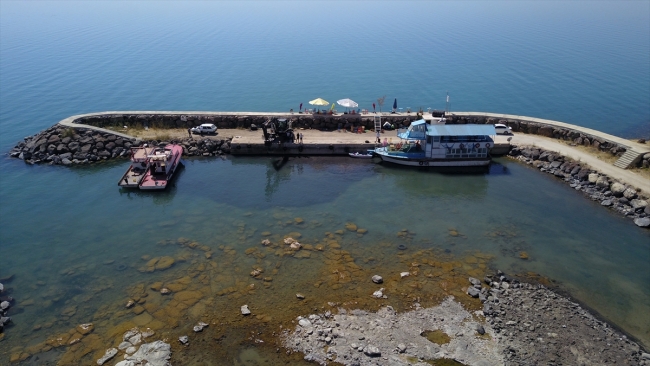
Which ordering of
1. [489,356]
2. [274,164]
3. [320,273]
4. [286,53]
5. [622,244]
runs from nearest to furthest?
[489,356], [320,273], [622,244], [274,164], [286,53]

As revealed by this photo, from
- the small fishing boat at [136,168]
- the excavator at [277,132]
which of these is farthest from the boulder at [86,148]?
the excavator at [277,132]

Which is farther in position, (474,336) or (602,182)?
(602,182)

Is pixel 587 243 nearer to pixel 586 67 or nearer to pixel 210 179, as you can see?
pixel 210 179

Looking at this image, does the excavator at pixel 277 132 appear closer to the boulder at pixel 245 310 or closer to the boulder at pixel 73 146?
the boulder at pixel 73 146

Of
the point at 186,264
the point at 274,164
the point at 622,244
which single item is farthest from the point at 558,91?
the point at 186,264

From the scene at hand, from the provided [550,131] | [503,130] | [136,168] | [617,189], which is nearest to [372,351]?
[617,189]

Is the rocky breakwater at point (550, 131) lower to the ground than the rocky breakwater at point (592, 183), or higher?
higher

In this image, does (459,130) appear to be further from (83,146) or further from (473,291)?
(83,146)
